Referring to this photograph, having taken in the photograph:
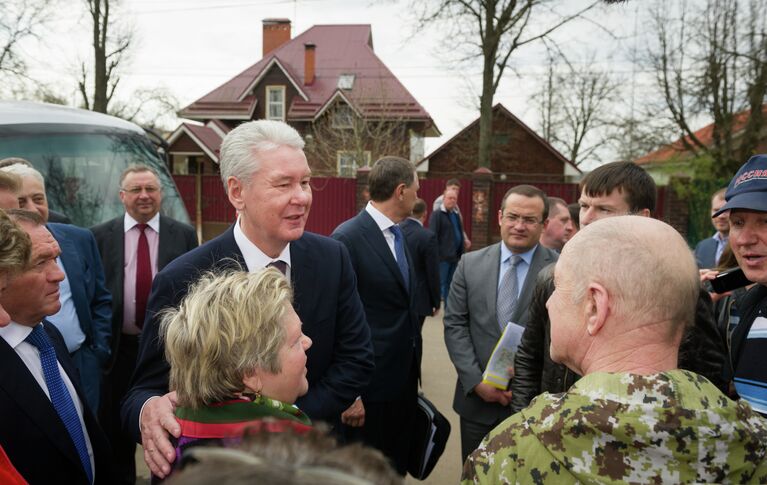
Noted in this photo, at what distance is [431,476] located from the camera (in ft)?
14.2

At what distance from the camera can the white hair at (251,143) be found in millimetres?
2316

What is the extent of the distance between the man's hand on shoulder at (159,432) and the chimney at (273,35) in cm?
3772

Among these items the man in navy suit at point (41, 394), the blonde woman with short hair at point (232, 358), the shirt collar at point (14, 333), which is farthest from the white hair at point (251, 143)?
the shirt collar at point (14, 333)

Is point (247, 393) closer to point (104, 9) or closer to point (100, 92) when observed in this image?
point (100, 92)

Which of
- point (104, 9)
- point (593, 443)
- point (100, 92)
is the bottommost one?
point (593, 443)

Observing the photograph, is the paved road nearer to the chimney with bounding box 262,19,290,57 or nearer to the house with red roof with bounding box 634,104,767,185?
the house with red roof with bounding box 634,104,767,185

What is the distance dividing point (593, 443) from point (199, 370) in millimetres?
1008

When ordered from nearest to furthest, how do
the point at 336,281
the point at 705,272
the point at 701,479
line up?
1. the point at 701,479
2. the point at 336,281
3. the point at 705,272

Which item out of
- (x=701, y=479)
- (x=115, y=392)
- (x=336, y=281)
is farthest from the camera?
(x=115, y=392)

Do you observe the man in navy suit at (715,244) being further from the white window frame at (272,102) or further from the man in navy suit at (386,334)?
the white window frame at (272,102)

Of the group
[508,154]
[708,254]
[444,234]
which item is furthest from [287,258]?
[508,154]

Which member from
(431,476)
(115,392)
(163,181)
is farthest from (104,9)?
(431,476)

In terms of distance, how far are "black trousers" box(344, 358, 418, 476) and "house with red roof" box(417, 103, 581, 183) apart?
23794mm

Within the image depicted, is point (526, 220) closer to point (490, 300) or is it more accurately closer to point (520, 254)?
point (520, 254)
